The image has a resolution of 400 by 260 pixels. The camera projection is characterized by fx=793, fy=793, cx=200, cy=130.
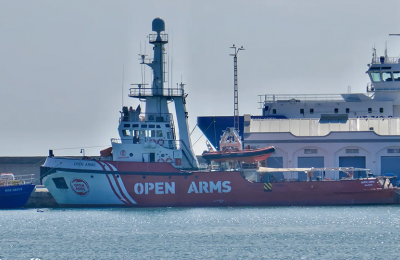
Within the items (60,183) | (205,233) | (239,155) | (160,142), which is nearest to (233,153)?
(239,155)

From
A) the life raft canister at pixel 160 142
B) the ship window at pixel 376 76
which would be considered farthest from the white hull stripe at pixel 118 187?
the ship window at pixel 376 76

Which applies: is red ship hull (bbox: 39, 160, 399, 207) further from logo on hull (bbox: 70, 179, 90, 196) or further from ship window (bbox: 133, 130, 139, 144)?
A: ship window (bbox: 133, 130, 139, 144)

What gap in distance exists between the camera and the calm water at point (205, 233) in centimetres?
3328

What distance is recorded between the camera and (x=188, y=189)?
5003cm

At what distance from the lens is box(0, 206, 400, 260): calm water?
33.3 metres

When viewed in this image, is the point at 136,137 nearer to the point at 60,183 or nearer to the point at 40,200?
the point at 60,183

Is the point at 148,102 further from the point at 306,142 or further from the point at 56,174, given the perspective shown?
the point at 306,142

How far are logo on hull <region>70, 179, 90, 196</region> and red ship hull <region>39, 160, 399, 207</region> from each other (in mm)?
63

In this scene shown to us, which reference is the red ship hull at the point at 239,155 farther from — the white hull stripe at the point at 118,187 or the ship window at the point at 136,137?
the white hull stripe at the point at 118,187

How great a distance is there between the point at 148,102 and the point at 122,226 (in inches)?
522

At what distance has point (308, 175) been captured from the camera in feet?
173

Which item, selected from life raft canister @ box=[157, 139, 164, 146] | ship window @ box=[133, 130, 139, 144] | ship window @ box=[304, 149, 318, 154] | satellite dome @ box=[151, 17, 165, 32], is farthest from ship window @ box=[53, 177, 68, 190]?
ship window @ box=[304, 149, 318, 154]

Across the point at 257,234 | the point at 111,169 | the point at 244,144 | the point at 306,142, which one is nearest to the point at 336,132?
the point at 306,142

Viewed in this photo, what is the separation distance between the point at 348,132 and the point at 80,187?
64.3ft
